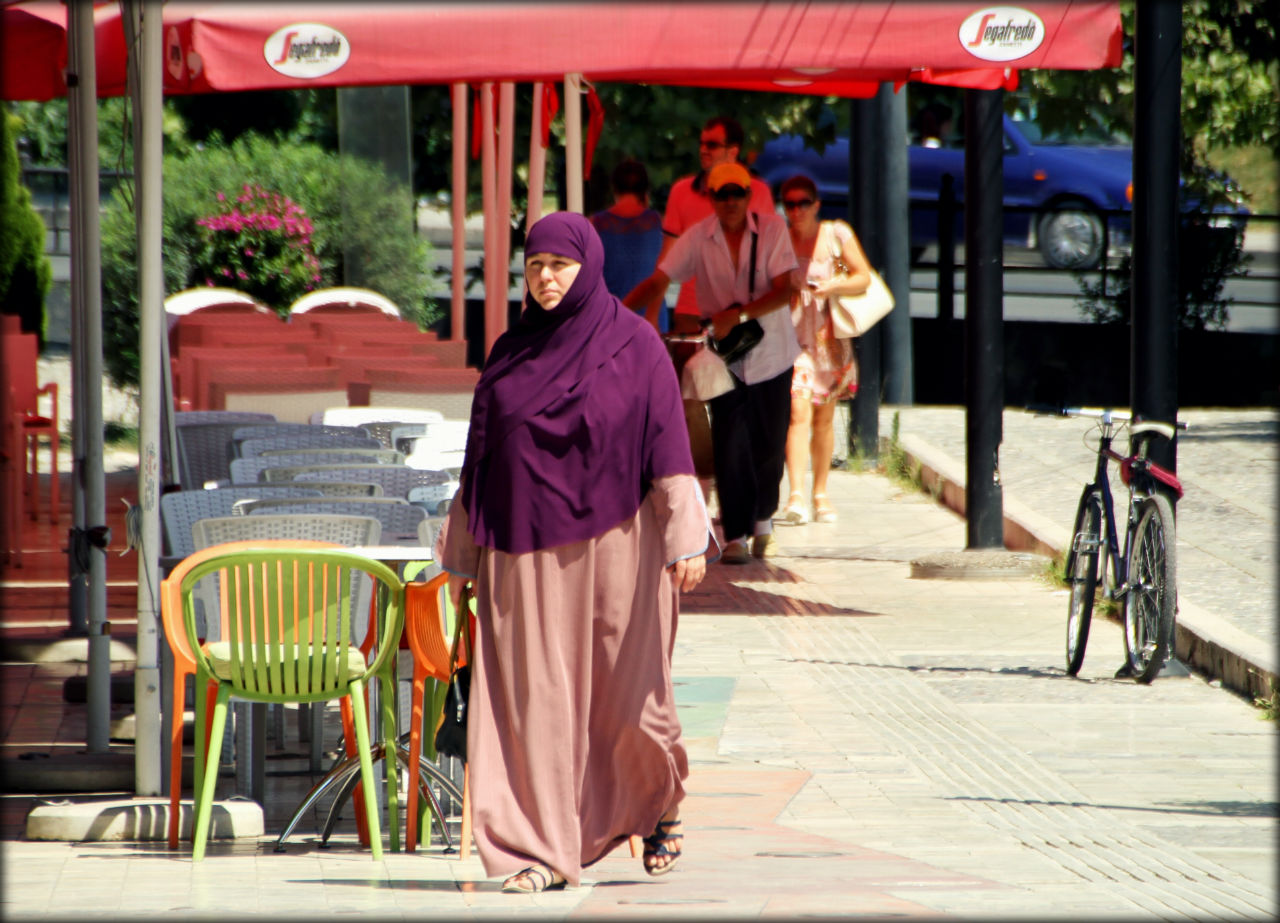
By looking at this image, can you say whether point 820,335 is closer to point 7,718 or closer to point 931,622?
point 931,622

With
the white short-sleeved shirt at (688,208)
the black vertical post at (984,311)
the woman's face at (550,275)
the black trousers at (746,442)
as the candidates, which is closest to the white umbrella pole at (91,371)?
the woman's face at (550,275)

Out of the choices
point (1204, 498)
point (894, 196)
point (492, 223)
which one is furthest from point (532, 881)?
point (894, 196)

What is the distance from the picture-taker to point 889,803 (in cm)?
651

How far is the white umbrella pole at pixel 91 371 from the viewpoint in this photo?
6.83 meters

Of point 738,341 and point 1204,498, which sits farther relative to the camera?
point 1204,498

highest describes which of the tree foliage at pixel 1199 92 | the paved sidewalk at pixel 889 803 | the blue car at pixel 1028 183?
the tree foliage at pixel 1199 92

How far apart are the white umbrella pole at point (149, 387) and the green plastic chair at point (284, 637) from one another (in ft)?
1.27

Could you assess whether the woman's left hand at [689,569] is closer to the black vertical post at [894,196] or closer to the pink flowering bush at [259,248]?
the black vertical post at [894,196]

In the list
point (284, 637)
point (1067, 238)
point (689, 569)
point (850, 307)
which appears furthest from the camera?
point (1067, 238)

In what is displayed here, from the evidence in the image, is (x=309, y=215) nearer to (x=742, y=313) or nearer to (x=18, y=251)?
(x=18, y=251)

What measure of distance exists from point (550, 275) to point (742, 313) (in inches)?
195

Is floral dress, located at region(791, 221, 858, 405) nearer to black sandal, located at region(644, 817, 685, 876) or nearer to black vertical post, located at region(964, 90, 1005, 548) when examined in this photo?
black vertical post, located at region(964, 90, 1005, 548)

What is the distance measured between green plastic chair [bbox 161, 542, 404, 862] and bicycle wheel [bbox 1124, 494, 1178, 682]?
3619 mm

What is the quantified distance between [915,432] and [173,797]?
10.1 m
